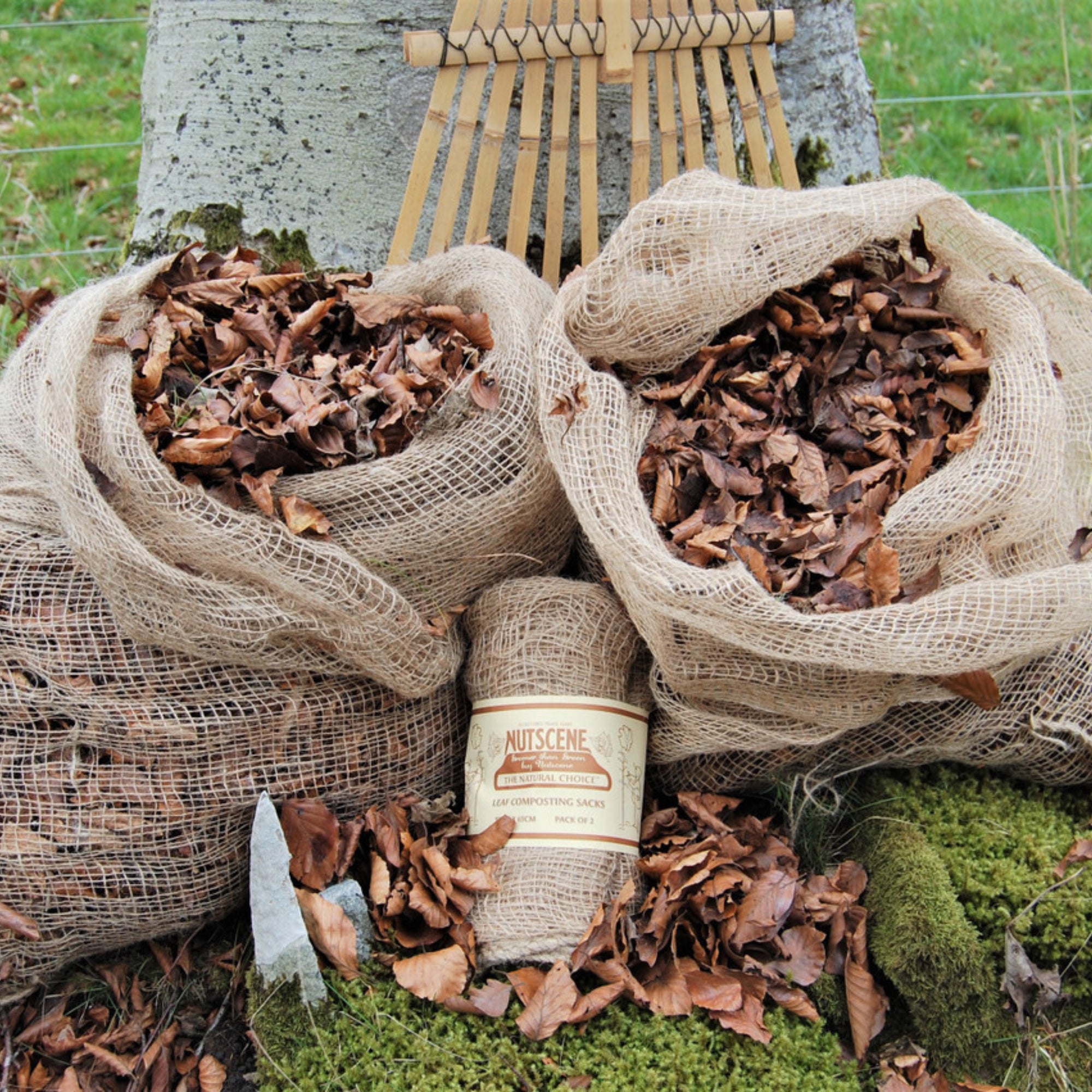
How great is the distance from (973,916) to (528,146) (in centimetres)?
176

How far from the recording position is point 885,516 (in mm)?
1916

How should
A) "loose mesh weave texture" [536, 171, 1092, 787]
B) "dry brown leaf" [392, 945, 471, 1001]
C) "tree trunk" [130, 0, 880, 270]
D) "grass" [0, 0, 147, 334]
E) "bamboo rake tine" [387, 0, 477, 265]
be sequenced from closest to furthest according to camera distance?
"loose mesh weave texture" [536, 171, 1092, 787] → "dry brown leaf" [392, 945, 471, 1001] → "bamboo rake tine" [387, 0, 477, 265] → "tree trunk" [130, 0, 880, 270] → "grass" [0, 0, 147, 334]

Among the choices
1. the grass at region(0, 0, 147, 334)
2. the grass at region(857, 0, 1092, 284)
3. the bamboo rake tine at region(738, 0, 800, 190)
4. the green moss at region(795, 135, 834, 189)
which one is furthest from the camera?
the grass at region(857, 0, 1092, 284)

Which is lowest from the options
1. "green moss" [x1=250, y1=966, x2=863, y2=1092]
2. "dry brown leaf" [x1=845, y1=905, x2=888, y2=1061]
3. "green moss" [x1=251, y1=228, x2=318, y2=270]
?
"dry brown leaf" [x1=845, y1=905, x2=888, y2=1061]

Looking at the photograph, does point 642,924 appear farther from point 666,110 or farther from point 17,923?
point 666,110

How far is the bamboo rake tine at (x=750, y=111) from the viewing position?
2475 mm

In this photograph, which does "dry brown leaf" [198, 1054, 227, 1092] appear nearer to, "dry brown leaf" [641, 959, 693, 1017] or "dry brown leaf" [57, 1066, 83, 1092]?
"dry brown leaf" [57, 1066, 83, 1092]

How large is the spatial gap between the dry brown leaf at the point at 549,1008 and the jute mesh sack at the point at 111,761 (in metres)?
0.53

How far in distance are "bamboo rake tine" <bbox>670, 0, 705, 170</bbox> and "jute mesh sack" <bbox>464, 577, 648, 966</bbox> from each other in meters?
1.03

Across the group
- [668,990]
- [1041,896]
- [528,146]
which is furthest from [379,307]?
[1041,896]

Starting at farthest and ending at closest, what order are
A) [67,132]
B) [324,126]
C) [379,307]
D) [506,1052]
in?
[67,132]
[324,126]
[379,307]
[506,1052]

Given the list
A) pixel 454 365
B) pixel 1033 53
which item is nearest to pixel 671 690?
pixel 454 365

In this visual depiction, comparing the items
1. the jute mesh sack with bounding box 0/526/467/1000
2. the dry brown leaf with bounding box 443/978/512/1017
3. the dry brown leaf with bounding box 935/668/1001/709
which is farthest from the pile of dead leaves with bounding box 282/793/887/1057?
the dry brown leaf with bounding box 935/668/1001/709

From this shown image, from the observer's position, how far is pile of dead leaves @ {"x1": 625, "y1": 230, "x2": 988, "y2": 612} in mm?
1865
